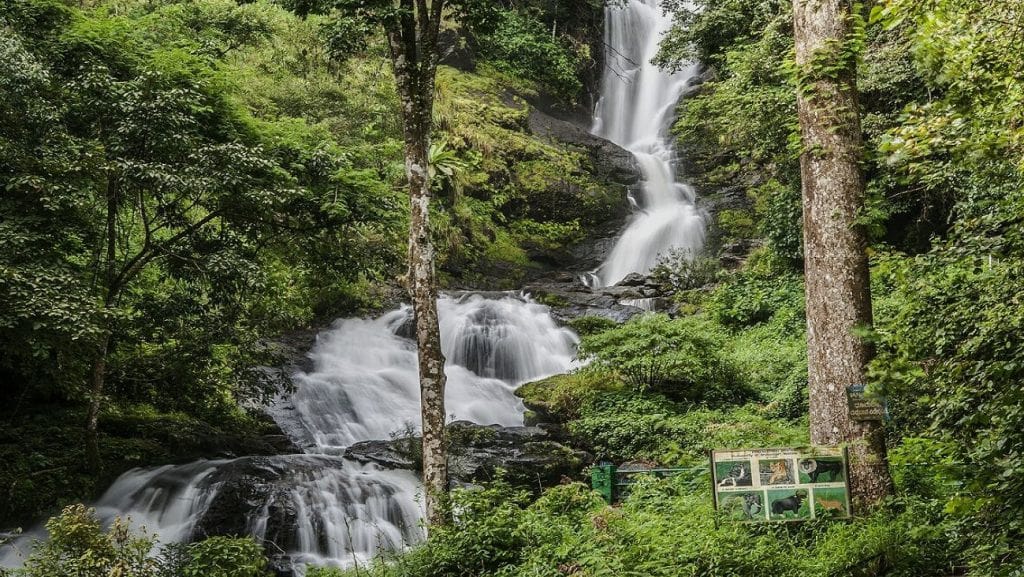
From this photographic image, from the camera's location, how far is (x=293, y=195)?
11109 mm

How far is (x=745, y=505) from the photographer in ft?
18.9

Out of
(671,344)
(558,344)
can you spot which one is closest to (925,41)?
(671,344)

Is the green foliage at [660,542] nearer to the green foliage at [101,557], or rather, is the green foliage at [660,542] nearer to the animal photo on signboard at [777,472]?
the animal photo on signboard at [777,472]

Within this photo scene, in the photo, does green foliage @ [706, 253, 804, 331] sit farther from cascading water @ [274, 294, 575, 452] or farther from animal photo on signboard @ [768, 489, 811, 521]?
animal photo on signboard @ [768, 489, 811, 521]

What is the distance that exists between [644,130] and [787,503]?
96.4 feet

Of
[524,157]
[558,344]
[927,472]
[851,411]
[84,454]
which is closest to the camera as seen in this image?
[851,411]

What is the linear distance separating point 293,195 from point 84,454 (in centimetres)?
495

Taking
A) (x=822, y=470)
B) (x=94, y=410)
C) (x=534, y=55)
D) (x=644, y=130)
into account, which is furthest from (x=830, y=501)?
(x=644, y=130)

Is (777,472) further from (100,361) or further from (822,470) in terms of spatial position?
(100,361)

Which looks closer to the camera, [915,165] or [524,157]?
[915,165]

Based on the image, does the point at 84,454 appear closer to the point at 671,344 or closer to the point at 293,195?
the point at 293,195

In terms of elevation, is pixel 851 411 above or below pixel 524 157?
below

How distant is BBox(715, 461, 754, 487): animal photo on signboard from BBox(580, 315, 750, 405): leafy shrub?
23.9 feet

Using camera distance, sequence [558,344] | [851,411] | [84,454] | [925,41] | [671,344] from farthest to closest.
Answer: [558,344] < [671,344] < [84,454] < [851,411] < [925,41]
